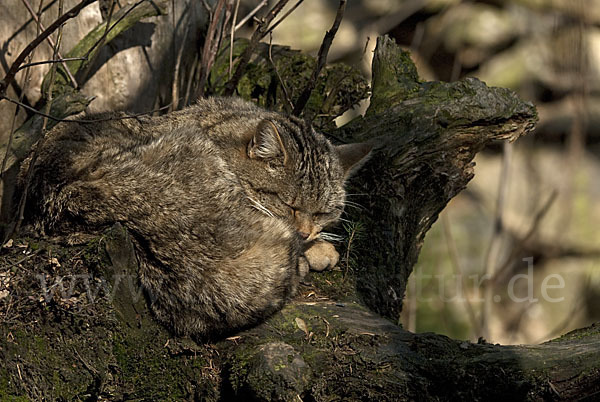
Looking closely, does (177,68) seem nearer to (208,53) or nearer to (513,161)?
(208,53)

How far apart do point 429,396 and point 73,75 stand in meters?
3.30

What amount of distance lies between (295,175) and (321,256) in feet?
1.67

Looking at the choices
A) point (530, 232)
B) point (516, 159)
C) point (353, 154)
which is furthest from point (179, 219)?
point (516, 159)

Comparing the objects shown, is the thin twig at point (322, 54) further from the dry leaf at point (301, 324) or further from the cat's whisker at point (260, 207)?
the dry leaf at point (301, 324)

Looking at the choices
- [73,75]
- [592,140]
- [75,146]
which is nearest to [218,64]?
[73,75]

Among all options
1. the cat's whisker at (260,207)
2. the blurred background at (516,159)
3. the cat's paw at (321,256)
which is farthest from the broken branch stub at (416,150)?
the blurred background at (516,159)

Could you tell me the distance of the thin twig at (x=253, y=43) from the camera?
4.18 m

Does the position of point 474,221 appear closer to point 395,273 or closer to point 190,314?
point 395,273

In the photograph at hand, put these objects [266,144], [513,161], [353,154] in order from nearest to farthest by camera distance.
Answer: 1. [266,144]
2. [353,154]
3. [513,161]

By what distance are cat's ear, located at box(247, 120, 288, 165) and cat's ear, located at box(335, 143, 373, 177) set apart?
1.17 ft

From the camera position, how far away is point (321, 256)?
3.34 m

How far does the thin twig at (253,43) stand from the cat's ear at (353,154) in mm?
1078

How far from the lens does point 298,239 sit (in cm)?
298

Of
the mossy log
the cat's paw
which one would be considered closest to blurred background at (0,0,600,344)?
the cat's paw
